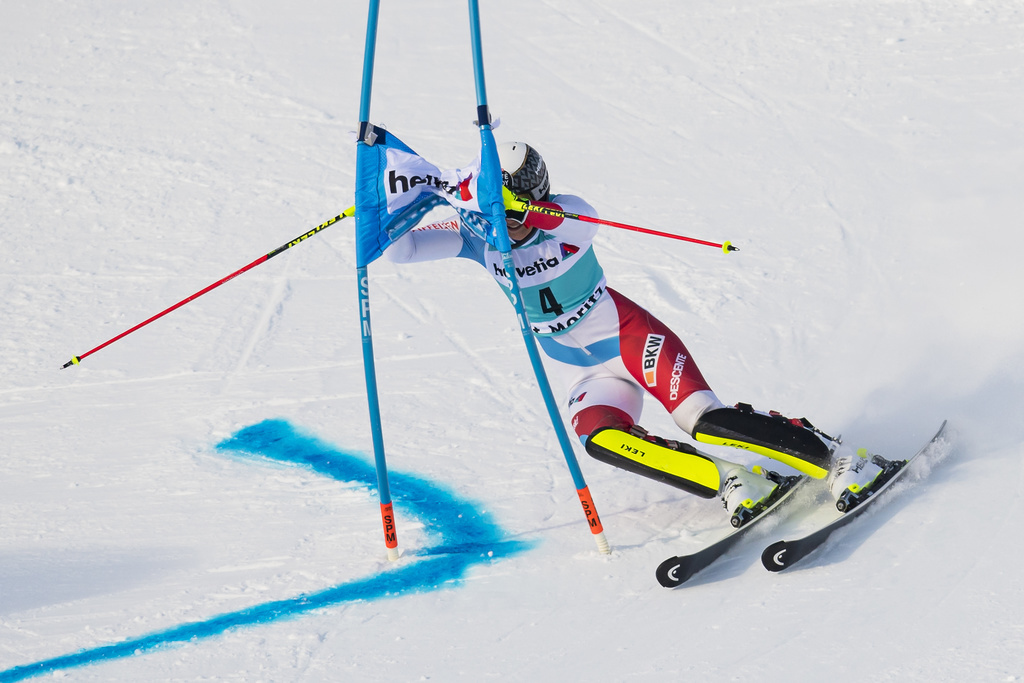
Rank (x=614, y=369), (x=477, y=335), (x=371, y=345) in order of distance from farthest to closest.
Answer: (x=477, y=335) < (x=614, y=369) < (x=371, y=345)

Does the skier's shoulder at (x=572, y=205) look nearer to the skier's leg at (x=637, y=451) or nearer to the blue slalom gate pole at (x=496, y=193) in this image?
the blue slalom gate pole at (x=496, y=193)

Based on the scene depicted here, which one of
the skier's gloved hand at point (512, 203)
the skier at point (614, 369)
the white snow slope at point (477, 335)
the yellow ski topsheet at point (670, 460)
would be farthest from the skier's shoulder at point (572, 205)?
the white snow slope at point (477, 335)

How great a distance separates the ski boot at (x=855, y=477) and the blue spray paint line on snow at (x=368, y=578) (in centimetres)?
125

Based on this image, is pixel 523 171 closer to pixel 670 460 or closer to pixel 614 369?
pixel 614 369

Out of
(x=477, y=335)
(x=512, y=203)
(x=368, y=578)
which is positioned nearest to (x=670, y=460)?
(x=512, y=203)

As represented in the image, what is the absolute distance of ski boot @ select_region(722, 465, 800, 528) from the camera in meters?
4.23

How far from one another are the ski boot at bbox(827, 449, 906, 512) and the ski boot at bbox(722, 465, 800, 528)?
20cm

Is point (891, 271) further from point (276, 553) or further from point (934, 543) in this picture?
point (276, 553)

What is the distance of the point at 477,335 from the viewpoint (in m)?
6.32

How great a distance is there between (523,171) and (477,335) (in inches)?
86.1

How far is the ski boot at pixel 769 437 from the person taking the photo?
4266 mm

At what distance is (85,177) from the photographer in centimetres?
850

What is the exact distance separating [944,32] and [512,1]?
13.3ft

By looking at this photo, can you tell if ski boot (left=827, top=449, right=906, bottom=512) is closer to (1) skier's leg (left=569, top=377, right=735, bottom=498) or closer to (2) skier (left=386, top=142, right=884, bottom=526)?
(2) skier (left=386, top=142, right=884, bottom=526)
